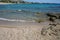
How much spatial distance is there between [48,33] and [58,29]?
23.6 inches

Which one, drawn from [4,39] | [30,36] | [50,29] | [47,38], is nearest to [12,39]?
[4,39]

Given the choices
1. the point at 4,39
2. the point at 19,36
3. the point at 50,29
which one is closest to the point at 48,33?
the point at 50,29

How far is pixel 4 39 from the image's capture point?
641 cm

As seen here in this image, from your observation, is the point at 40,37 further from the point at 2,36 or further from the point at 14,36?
the point at 2,36

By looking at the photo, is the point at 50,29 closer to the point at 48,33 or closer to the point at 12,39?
the point at 48,33

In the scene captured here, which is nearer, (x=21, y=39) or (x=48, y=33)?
(x=21, y=39)

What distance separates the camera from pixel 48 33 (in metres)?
7.14

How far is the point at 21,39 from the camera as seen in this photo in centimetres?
652

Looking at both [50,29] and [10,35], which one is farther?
[50,29]

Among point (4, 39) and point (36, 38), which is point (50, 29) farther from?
point (4, 39)

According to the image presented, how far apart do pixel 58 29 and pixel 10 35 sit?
2121 mm

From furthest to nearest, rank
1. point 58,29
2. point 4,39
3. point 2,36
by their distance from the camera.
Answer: point 58,29 → point 2,36 → point 4,39

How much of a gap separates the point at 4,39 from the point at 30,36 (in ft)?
3.68

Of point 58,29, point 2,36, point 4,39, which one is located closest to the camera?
point 4,39
